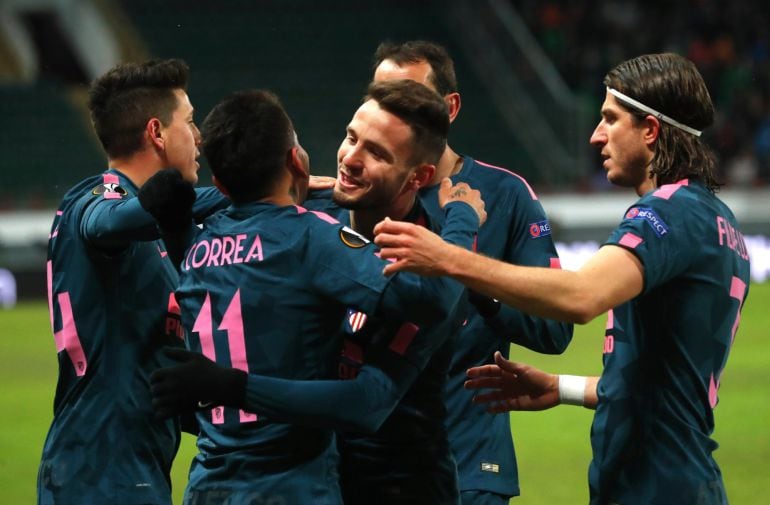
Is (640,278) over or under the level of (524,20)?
under

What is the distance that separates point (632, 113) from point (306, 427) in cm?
152

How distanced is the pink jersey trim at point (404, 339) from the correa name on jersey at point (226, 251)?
0.44 m

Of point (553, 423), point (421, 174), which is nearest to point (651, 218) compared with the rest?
point (421, 174)

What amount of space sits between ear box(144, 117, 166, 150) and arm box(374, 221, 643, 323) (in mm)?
1465

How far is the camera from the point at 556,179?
2252 cm

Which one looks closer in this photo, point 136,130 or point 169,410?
point 169,410

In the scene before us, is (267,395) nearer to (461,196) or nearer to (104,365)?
(461,196)

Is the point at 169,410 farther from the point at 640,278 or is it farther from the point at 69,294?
the point at 640,278

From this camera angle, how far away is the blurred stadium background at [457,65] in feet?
72.0

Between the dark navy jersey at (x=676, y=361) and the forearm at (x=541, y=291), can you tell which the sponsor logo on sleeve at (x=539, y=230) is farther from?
the forearm at (x=541, y=291)

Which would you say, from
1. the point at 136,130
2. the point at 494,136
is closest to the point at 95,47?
the point at 494,136

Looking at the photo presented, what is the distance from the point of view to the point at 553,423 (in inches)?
460

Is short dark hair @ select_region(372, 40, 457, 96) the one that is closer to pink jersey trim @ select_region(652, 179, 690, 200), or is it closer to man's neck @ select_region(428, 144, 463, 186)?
man's neck @ select_region(428, 144, 463, 186)

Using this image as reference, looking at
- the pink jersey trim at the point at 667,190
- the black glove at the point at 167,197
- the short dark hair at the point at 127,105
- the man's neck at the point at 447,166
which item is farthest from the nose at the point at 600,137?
the short dark hair at the point at 127,105
